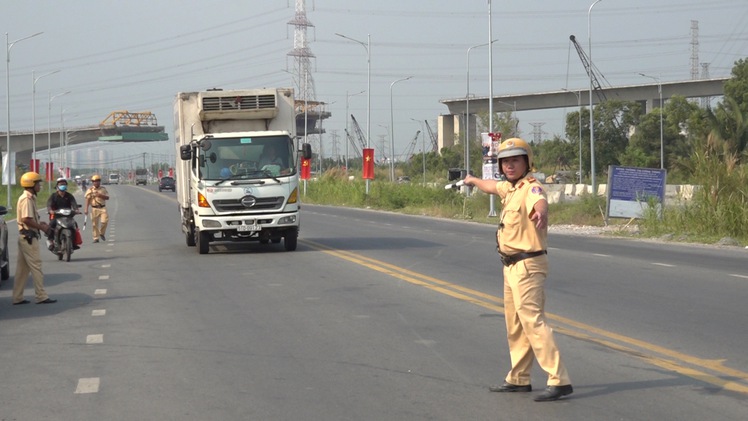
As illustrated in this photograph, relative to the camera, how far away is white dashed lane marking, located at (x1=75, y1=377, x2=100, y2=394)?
8295mm

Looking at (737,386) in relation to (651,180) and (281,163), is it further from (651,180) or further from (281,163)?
(651,180)

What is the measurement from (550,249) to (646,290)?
8.43m

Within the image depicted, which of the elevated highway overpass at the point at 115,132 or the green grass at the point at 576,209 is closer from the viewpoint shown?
the green grass at the point at 576,209

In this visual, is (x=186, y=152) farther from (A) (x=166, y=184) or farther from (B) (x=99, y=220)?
(A) (x=166, y=184)

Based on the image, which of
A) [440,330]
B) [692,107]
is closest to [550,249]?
[440,330]

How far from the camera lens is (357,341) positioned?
34.4 ft

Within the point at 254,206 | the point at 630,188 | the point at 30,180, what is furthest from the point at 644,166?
the point at 30,180

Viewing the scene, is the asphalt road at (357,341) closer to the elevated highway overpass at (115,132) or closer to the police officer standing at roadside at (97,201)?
the police officer standing at roadside at (97,201)

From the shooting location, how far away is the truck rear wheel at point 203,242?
71.4 ft

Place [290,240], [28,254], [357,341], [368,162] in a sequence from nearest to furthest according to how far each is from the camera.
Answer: [357,341] → [28,254] → [290,240] → [368,162]

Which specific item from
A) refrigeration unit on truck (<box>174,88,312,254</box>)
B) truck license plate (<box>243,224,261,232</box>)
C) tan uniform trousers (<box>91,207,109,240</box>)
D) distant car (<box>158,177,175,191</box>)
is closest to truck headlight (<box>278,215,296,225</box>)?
refrigeration unit on truck (<box>174,88,312,254</box>)

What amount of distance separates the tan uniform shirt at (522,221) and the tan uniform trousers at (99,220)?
792 inches

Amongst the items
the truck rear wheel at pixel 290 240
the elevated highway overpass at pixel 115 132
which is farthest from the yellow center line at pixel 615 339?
the elevated highway overpass at pixel 115 132

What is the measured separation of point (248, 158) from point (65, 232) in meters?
3.88
